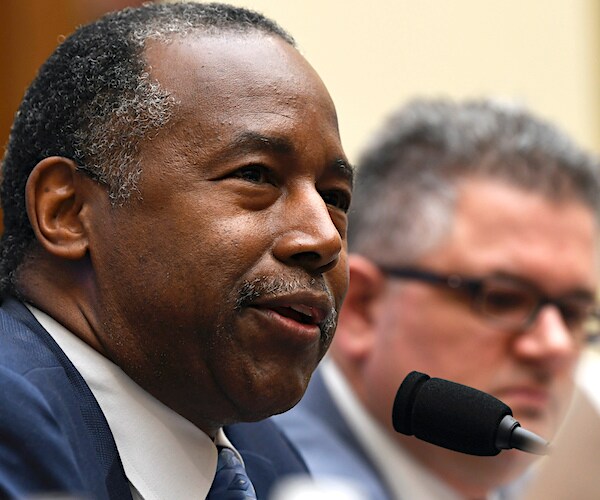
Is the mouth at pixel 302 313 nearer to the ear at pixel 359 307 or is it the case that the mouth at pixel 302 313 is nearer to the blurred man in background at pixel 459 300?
the blurred man in background at pixel 459 300

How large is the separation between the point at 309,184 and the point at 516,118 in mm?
1816

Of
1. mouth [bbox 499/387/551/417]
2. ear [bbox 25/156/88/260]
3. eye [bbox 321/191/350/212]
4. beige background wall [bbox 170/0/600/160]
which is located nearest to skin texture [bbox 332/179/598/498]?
mouth [bbox 499/387/551/417]

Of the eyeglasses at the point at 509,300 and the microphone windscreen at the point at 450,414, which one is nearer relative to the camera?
the microphone windscreen at the point at 450,414

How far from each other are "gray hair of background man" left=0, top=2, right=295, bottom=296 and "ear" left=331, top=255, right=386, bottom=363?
1.41 m

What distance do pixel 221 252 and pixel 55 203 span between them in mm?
273

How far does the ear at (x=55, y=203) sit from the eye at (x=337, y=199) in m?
0.37

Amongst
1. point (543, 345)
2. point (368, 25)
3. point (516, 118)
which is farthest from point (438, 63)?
point (543, 345)

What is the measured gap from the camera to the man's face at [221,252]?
1595mm

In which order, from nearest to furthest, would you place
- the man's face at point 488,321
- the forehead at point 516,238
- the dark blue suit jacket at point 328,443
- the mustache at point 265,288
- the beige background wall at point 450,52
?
the mustache at point 265,288, the dark blue suit jacket at point 328,443, the man's face at point 488,321, the forehead at point 516,238, the beige background wall at point 450,52

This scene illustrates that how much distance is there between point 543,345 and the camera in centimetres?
299

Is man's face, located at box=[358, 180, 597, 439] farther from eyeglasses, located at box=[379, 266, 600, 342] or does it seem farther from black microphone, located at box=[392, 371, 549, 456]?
black microphone, located at box=[392, 371, 549, 456]

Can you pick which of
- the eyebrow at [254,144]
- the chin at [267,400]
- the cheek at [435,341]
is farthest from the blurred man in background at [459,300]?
the eyebrow at [254,144]

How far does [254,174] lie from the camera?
1658 mm

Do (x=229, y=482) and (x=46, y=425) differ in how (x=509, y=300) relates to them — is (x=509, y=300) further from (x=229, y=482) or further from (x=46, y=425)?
(x=46, y=425)
